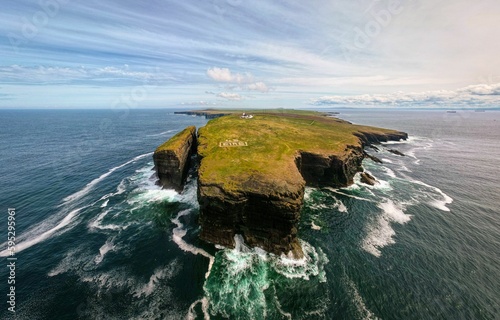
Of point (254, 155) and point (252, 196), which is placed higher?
point (254, 155)

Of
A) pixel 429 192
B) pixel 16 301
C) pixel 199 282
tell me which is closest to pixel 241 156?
pixel 199 282

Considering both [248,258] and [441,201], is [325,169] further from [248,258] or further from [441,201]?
[248,258]

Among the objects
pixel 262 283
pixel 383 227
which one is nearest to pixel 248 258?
pixel 262 283

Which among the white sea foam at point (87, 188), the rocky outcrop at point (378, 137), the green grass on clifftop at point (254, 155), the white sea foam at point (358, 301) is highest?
the green grass on clifftop at point (254, 155)

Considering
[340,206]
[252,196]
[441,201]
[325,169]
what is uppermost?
[252,196]

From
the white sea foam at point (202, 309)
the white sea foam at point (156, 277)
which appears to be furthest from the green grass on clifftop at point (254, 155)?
the white sea foam at point (202, 309)

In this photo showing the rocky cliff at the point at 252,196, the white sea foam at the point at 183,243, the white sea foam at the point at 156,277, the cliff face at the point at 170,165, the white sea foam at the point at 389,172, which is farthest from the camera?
the white sea foam at the point at 389,172

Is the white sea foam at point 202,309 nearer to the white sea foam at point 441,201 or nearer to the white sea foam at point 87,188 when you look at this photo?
the white sea foam at point 87,188
